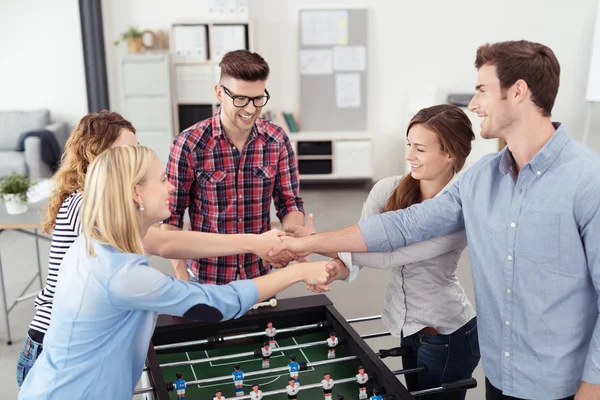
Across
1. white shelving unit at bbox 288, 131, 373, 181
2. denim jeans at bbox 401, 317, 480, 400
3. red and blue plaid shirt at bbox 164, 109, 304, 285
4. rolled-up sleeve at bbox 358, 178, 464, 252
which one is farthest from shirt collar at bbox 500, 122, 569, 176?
white shelving unit at bbox 288, 131, 373, 181

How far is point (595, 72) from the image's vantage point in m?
6.66

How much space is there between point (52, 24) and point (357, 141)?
3633mm

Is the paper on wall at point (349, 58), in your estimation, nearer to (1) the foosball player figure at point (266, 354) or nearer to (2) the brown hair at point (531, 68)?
(1) the foosball player figure at point (266, 354)

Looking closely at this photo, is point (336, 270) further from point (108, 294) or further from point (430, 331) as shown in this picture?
point (108, 294)

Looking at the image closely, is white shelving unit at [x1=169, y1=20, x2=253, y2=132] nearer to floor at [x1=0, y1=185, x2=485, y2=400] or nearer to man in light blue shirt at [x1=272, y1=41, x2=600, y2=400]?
floor at [x1=0, y1=185, x2=485, y2=400]

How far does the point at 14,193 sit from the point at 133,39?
3.47 metres

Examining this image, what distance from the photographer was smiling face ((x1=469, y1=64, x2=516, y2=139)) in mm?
1776

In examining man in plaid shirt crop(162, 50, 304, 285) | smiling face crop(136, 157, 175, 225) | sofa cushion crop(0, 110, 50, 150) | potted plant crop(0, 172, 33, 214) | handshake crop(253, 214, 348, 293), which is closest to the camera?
smiling face crop(136, 157, 175, 225)

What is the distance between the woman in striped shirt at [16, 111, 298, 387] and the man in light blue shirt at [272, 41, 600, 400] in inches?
39.1

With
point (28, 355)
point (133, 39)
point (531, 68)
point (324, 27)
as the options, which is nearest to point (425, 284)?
point (531, 68)

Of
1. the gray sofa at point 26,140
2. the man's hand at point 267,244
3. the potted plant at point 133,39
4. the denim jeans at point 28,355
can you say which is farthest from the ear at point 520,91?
the gray sofa at point 26,140

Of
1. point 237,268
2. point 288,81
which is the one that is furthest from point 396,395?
point 288,81

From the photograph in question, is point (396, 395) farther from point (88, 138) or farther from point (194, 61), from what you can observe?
point (194, 61)

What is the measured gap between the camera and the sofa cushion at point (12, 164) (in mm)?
6867
